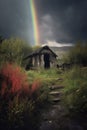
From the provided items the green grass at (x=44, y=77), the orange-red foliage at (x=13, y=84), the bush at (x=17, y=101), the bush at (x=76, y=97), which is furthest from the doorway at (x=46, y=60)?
the bush at (x=17, y=101)

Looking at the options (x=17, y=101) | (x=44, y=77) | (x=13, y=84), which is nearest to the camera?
(x=17, y=101)

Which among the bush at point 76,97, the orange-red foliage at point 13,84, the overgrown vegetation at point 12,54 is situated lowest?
the bush at point 76,97

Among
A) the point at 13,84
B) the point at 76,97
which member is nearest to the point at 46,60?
the point at 76,97

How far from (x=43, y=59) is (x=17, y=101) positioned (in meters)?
26.7

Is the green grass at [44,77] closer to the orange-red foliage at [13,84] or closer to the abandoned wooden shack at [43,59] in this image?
the orange-red foliage at [13,84]

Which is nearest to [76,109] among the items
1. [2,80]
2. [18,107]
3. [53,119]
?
[53,119]

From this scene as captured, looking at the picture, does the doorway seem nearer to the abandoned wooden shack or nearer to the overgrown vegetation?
the abandoned wooden shack

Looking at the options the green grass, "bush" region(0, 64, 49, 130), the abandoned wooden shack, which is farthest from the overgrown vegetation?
the abandoned wooden shack

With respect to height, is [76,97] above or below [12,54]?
below

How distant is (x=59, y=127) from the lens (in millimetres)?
8180

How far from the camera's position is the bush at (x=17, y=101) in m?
7.63

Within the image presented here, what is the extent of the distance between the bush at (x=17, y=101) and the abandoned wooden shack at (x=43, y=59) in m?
24.6

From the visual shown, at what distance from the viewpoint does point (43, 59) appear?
3466 centimetres

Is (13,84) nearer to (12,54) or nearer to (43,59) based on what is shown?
(12,54)
